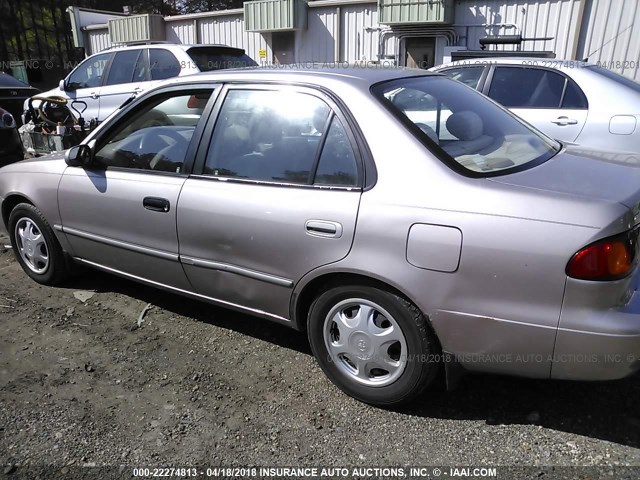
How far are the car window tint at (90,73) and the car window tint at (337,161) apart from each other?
776cm

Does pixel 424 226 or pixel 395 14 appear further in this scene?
pixel 395 14

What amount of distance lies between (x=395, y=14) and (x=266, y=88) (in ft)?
38.8

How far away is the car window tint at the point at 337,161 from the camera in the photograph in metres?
2.54

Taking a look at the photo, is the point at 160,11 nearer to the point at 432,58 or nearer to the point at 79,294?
the point at 432,58

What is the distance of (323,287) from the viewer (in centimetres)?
267

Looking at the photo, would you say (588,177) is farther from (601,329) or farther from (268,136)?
(268,136)

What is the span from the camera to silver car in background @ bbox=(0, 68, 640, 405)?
210 centimetres

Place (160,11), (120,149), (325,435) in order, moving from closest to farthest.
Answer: (325,435)
(120,149)
(160,11)

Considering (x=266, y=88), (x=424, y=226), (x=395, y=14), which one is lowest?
(x=424, y=226)

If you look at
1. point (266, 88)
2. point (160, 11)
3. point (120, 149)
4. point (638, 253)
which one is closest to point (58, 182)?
point (120, 149)

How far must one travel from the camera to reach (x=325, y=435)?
2494mm

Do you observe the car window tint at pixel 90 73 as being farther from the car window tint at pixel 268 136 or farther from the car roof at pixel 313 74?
the car window tint at pixel 268 136

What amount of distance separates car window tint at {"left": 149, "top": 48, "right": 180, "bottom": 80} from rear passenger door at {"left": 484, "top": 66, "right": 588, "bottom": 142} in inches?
185

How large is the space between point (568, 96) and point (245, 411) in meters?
4.46
